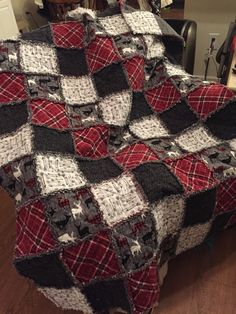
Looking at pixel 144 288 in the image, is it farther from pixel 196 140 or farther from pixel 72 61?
pixel 72 61

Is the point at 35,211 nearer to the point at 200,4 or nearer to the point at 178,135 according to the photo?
the point at 178,135

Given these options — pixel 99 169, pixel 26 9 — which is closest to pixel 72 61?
pixel 99 169

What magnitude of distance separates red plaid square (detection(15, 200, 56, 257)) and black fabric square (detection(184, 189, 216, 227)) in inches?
19.5

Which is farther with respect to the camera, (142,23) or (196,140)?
(142,23)

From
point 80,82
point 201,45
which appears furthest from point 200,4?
point 80,82

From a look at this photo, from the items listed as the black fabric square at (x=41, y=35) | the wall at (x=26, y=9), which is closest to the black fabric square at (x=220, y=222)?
the black fabric square at (x=41, y=35)

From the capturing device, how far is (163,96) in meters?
1.45

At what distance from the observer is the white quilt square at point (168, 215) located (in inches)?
40.5

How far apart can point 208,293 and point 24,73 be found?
1.20m

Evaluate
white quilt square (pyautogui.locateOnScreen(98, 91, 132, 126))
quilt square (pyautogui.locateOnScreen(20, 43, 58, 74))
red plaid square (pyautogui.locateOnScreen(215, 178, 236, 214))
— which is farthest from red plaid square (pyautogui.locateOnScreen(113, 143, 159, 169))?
quilt square (pyautogui.locateOnScreen(20, 43, 58, 74))

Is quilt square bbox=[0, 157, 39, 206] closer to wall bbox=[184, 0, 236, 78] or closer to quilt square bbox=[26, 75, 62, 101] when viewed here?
quilt square bbox=[26, 75, 62, 101]

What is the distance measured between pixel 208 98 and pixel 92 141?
1.79ft

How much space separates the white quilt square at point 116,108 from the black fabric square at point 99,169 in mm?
237

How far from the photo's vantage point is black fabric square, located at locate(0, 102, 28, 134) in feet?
3.89
